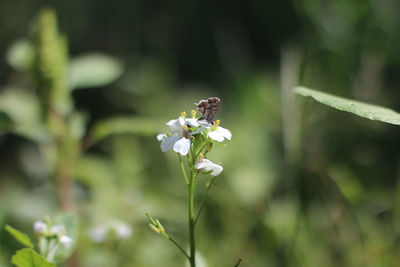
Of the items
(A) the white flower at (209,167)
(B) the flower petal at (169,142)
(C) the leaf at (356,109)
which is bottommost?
(A) the white flower at (209,167)

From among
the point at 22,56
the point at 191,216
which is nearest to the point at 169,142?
the point at 191,216

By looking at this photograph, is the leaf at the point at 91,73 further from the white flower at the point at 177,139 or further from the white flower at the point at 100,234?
the white flower at the point at 177,139

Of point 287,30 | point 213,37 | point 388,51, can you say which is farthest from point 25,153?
point 388,51

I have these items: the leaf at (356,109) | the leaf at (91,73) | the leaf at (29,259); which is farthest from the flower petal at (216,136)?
the leaf at (91,73)

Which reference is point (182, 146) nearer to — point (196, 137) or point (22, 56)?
point (196, 137)

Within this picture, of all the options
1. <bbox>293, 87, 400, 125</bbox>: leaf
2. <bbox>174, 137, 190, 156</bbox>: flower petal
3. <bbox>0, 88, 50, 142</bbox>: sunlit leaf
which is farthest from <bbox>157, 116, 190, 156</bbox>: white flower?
<bbox>0, 88, 50, 142</bbox>: sunlit leaf

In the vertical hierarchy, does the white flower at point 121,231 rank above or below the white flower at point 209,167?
below

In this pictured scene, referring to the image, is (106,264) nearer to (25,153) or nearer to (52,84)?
(52,84)
